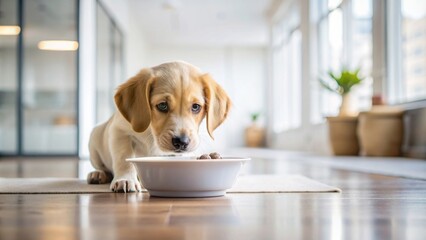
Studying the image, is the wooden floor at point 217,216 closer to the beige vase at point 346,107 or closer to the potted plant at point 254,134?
the beige vase at point 346,107

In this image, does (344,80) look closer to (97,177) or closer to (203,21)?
(97,177)

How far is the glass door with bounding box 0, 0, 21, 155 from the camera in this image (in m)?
7.23

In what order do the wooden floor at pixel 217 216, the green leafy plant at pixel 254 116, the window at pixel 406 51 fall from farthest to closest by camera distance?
1. the green leafy plant at pixel 254 116
2. the window at pixel 406 51
3. the wooden floor at pixel 217 216

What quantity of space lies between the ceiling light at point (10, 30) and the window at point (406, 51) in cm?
460

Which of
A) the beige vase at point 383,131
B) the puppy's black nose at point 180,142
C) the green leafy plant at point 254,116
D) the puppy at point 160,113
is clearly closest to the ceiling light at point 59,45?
the beige vase at point 383,131

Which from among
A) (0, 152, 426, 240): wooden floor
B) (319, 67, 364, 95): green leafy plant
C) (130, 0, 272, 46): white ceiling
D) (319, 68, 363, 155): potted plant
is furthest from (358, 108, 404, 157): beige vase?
(130, 0, 272, 46): white ceiling

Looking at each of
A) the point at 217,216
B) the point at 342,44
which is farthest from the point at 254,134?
the point at 217,216

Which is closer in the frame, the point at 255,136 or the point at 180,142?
the point at 180,142

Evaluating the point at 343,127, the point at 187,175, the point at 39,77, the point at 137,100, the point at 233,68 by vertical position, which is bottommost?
the point at 187,175

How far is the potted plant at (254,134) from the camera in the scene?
52.3 ft

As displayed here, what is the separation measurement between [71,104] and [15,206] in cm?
600

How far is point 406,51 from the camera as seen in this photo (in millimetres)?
5688

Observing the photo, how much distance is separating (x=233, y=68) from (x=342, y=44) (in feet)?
29.8

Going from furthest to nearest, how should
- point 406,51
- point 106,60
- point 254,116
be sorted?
point 254,116
point 106,60
point 406,51
